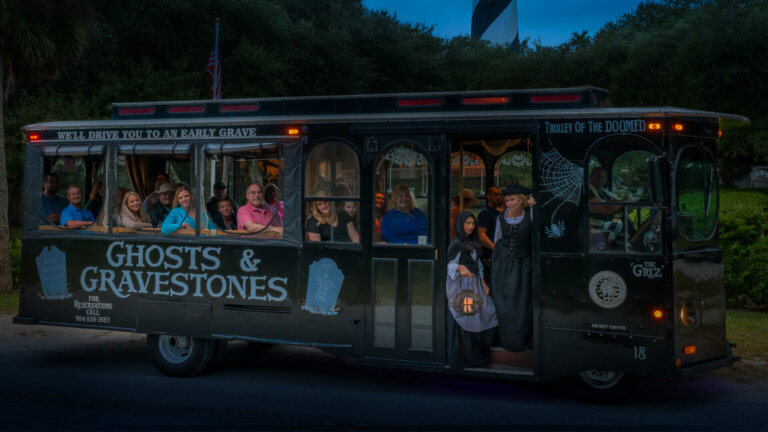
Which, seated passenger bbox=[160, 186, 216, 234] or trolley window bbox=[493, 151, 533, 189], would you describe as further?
trolley window bbox=[493, 151, 533, 189]

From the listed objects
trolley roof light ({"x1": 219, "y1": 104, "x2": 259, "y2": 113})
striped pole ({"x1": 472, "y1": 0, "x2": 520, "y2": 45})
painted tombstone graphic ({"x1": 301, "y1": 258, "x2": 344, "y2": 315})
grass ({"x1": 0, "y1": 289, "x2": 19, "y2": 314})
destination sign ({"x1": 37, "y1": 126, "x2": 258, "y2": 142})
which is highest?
striped pole ({"x1": 472, "y1": 0, "x2": 520, "y2": 45})

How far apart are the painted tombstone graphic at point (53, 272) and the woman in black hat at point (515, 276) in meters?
4.85

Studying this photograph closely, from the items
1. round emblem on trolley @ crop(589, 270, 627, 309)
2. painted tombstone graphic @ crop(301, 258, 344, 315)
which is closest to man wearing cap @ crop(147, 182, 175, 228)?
painted tombstone graphic @ crop(301, 258, 344, 315)

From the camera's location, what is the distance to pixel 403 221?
7.17 m

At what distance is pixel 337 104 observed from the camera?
24.8 feet

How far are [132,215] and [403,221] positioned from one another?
318 cm

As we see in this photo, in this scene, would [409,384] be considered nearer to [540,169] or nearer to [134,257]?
[540,169]

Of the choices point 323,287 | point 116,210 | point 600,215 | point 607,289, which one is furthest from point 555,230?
point 116,210

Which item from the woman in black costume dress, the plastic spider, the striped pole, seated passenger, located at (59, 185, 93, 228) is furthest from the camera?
the striped pole

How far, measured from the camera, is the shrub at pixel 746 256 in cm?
1095

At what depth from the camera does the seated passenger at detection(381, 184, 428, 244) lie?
7.12m

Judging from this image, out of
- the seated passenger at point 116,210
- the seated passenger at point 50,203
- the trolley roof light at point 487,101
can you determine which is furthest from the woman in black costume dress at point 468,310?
the seated passenger at point 50,203

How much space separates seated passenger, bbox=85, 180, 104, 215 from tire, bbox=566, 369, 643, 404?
5.53m

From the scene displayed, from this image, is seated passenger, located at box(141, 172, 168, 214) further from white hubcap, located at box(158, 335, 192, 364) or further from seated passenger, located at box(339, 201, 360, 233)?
seated passenger, located at box(339, 201, 360, 233)
